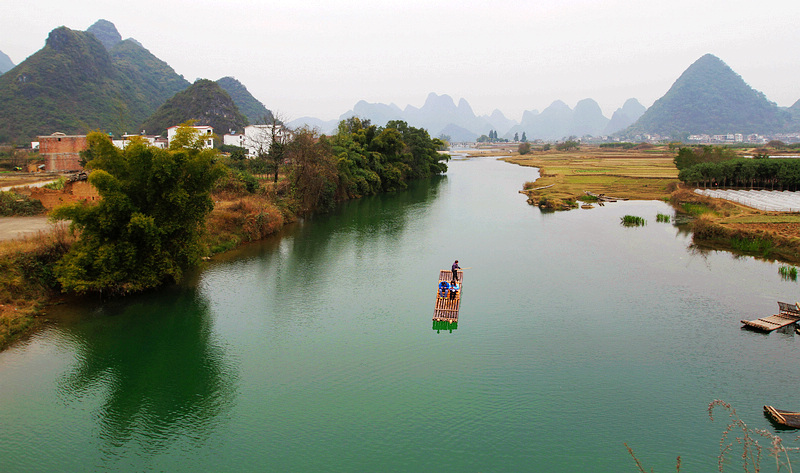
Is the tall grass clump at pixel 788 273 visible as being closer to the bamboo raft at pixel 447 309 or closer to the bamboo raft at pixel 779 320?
the bamboo raft at pixel 779 320

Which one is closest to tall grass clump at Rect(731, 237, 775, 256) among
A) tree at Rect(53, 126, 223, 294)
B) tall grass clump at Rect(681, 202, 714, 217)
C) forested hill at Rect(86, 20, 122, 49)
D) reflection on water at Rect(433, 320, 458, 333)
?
tall grass clump at Rect(681, 202, 714, 217)

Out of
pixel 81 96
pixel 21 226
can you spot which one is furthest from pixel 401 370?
pixel 81 96

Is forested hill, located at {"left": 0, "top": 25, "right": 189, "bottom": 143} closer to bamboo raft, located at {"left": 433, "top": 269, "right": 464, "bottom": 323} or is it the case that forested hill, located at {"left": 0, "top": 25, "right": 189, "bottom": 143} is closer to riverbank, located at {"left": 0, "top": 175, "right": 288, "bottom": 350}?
riverbank, located at {"left": 0, "top": 175, "right": 288, "bottom": 350}

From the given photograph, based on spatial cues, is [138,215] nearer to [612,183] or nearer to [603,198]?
[603,198]

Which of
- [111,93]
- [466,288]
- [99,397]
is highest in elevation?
[111,93]

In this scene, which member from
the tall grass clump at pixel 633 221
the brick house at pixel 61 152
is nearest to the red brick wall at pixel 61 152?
the brick house at pixel 61 152

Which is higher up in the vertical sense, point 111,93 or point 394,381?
point 111,93

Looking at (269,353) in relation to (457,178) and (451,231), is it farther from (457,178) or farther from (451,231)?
(457,178)

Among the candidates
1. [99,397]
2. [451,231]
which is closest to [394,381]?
[99,397]
